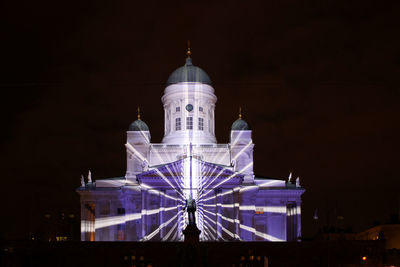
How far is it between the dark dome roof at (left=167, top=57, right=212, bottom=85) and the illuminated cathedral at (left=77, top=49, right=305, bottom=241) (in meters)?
0.01

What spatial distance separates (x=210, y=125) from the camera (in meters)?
76.9

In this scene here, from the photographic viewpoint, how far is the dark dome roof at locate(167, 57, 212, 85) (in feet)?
252

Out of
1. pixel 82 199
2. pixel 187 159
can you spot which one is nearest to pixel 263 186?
pixel 187 159

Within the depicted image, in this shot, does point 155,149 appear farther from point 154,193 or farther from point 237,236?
point 237,236

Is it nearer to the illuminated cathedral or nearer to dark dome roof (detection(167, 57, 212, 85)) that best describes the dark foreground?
the illuminated cathedral

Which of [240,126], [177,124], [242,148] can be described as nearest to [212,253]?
A: [242,148]

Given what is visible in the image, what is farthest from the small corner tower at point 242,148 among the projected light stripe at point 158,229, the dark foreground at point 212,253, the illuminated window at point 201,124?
the dark foreground at point 212,253

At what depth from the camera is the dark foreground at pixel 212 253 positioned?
52.1 meters

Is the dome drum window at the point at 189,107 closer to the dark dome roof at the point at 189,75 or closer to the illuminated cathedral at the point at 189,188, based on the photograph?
the illuminated cathedral at the point at 189,188

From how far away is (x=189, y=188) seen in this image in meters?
66.0

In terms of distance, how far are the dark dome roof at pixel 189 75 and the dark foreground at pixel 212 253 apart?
1127 inches

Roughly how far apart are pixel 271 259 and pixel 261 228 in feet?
54.3

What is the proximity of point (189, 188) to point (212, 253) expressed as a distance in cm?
1421

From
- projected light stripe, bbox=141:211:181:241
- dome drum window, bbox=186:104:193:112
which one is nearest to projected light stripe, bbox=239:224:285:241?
projected light stripe, bbox=141:211:181:241
